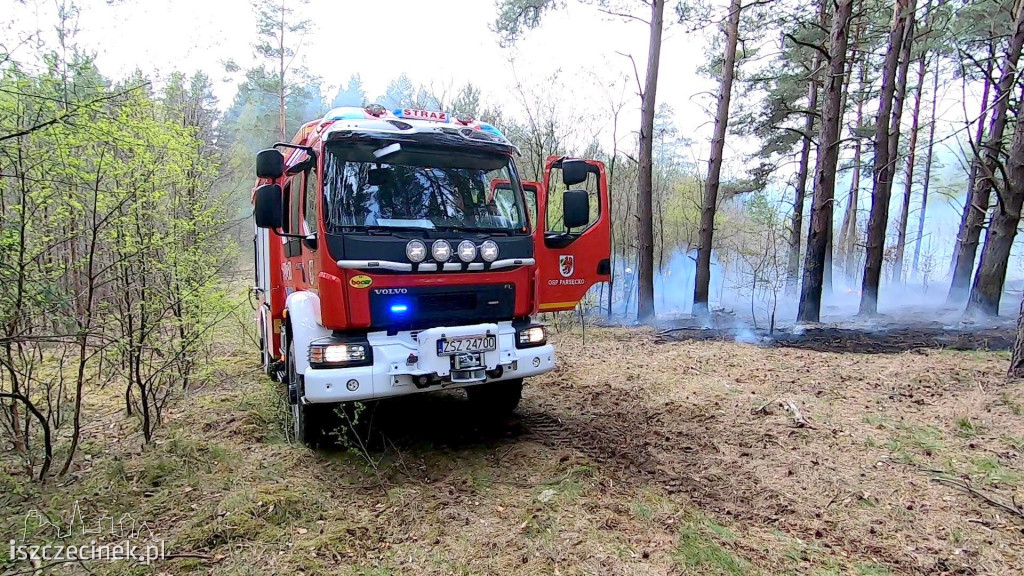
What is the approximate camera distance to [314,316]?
4027 mm

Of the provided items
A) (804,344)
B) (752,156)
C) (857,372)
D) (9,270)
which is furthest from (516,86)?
(9,270)

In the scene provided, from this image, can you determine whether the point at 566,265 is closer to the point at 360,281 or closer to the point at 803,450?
the point at 360,281

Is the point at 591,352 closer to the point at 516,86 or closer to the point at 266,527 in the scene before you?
the point at 266,527

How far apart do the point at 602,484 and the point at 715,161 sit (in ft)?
34.3

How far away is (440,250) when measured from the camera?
3.95 m

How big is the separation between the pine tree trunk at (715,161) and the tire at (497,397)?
8.86 meters

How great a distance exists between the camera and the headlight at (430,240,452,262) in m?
3.93

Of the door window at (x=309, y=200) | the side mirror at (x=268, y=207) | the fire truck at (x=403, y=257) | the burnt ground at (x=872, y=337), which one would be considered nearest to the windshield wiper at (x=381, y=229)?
the fire truck at (x=403, y=257)

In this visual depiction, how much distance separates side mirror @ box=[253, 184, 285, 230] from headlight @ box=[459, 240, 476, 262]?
151 centimetres

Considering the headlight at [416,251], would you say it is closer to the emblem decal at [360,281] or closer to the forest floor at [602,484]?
the emblem decal at [360,281]

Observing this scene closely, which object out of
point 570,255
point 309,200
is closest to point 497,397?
point 570,255

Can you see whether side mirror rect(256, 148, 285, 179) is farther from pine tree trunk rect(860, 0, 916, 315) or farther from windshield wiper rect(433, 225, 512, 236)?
pine tree trunk rect(860, 0, 916, 315)

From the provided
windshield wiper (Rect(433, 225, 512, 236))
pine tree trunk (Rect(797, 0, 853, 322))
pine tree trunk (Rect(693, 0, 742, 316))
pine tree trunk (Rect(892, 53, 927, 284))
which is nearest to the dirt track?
windshield wiper (Rect(433, 225, 512, 236))

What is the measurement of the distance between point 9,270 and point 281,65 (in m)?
19.9
